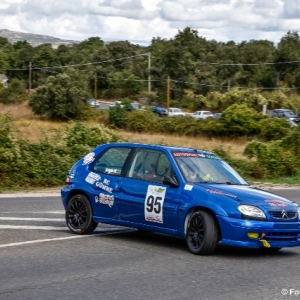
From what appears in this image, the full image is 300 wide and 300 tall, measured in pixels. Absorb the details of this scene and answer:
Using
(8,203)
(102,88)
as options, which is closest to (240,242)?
(8,203)

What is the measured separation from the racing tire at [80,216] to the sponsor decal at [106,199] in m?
0.26

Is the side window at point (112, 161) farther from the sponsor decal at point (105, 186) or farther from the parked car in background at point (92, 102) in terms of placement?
the parked car in background at point (92, 102)

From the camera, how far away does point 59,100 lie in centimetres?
6500

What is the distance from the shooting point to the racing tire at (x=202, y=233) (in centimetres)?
1020

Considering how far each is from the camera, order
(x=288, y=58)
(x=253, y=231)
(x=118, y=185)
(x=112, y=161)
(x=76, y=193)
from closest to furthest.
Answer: (x=253, y=231), (x=118, y=185), (x=112, y=161), (x=76, y=193), (x=288, y=58)

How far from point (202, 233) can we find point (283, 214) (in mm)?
1170

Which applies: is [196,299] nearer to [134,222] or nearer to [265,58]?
[134,222]

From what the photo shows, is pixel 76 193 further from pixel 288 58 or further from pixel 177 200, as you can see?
pixel 288 58

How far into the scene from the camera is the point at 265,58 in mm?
102750

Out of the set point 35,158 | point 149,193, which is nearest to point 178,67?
point 35,158

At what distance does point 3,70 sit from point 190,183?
90075 mm

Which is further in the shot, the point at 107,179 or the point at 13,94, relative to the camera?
the point at 13,94

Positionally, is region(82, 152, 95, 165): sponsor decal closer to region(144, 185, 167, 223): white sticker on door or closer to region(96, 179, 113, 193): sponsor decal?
region(96, 179, 113, 193): sponsor decal

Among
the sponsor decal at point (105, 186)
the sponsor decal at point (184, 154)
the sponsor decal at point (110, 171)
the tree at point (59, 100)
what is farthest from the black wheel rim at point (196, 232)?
the tree at point (59, 100)
